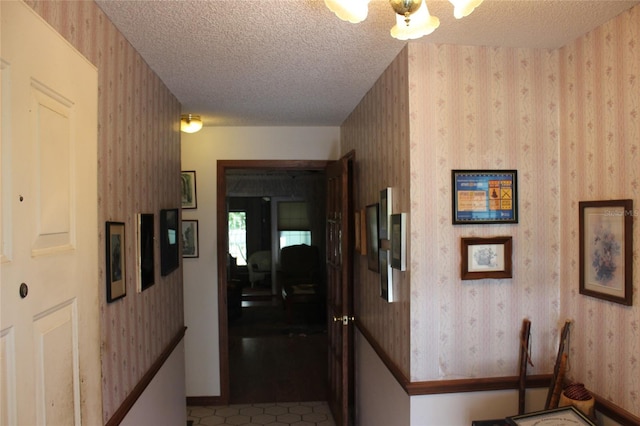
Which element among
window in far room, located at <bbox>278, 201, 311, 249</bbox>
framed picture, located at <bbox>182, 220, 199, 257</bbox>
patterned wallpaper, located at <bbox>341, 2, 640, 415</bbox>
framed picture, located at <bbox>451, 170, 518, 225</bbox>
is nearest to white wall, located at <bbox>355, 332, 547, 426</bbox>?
Answer: patterned wallpaper, located at <bbox>341, 2, 640, 415</bbox>

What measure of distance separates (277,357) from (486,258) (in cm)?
380

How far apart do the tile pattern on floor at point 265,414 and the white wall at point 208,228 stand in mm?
204

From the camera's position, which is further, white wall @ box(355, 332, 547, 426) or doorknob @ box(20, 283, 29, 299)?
white wall @ box(355, 332, 547, 426)

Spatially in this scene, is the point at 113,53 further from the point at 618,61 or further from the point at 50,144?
the point at 618,61

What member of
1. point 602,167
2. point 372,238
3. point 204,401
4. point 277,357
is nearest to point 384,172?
point 372,238

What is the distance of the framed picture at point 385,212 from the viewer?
2.34m

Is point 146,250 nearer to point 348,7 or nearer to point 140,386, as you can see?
point 140,386

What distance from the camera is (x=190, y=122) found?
11.3ft

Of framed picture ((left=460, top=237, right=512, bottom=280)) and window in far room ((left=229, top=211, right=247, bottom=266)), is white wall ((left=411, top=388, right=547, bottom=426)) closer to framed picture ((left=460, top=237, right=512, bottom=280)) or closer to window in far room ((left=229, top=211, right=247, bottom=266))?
framed picture ((left=460, top=237, right=512, bottom=280))

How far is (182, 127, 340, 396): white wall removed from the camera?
13.1ft

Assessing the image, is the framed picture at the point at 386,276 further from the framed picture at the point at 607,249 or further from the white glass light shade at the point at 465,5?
the white glass light shade at the point at 465,5

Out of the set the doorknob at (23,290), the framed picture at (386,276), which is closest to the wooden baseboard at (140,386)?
the doorknob at (23,290)

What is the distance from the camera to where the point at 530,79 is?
213cm

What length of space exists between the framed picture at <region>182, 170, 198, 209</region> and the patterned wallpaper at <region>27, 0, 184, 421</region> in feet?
3.86
